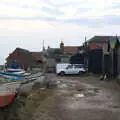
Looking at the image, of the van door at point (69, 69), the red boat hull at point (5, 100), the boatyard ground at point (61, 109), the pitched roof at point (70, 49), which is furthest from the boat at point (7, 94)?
the pitched roof at point (70, 49)

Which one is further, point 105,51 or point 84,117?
point 105,51

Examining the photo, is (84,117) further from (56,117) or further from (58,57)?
(58,57)

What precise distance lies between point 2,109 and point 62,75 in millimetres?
40878

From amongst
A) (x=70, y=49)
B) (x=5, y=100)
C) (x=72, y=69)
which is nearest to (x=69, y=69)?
(x=72, y=69)

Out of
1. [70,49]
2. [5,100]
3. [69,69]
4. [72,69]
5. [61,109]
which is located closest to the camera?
[5,100]

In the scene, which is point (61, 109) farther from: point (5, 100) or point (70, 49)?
point (70, 49)

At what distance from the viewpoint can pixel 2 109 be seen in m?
17.4

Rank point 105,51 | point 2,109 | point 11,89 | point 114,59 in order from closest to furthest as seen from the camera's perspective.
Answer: point 2,109 < point 11,89 < point 114,59 < point 105,51

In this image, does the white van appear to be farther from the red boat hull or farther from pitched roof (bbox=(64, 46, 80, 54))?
the red boat hull

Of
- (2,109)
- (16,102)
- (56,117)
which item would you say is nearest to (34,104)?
(16,102)

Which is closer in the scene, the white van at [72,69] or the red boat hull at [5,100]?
the red boat hull at [5,100]

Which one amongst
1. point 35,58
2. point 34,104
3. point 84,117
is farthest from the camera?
point 35,58

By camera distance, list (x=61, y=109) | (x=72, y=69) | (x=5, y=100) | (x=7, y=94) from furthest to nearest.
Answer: (x=72, y=69)
(x=61, y=109)
(x=7, y=94)
(x=5, y=100)

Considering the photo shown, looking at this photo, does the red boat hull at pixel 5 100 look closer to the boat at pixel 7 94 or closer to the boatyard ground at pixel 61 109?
the boat at pixel 7 94
